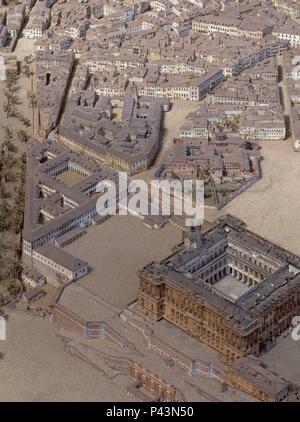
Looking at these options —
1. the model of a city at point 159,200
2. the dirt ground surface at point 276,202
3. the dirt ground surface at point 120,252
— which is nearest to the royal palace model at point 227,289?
the model of a city at point 159,200

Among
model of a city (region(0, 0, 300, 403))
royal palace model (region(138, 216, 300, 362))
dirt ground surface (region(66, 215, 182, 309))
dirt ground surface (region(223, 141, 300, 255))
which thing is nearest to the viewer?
model of a city (region(0, 0, 300, 403))

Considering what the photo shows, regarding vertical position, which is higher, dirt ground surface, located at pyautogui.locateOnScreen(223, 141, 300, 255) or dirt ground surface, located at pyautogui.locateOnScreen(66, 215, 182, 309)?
dirt ground surface, located at pyautogui.locateOnScreen(223, 141, 300, 255)

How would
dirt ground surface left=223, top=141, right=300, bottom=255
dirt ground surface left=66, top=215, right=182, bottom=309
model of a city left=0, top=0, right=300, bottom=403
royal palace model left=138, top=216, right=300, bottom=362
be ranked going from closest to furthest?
model of a city left=0, top=0, right=300, bottom=403 < royal palace model left=138, top=216, right=300, bottom=362 < dirt ground surface left=66, top=215, right=182, bottom=309 < dirt ground surface left=223, top=141, right=300, bottom=255

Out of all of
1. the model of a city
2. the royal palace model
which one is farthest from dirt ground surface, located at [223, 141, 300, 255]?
the royal palace model

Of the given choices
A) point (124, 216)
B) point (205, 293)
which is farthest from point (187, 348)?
point (124, 216)

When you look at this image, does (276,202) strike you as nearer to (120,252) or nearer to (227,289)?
(227,289)

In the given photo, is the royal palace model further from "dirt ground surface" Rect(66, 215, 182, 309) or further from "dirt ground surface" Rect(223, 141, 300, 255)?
"dirt ground surface" Rect(223, 141, 300, 255)

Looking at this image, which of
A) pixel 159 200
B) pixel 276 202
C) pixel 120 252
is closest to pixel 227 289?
pixel 120 252

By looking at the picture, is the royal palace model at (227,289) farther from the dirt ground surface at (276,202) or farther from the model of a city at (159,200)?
the dirt ground surface at (276,202)

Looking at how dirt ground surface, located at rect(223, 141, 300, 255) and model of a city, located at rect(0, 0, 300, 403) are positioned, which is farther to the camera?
dirt ground surface, located at rect(223, 141, 300, 255)

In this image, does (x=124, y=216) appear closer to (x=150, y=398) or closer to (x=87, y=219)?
(x=87, y=219)
